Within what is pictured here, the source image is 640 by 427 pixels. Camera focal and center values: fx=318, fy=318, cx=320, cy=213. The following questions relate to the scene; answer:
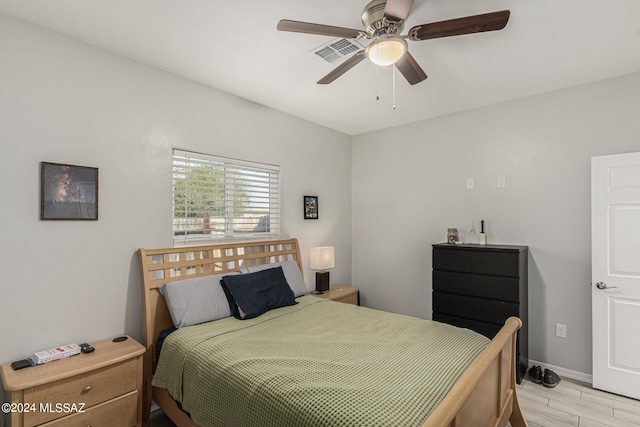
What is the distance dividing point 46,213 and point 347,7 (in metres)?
2.30

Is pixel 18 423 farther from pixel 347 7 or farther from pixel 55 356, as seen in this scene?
pixel 347 7

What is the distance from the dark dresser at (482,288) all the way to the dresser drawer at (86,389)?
279cm

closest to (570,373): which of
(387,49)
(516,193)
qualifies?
(516,193)

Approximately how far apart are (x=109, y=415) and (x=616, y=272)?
3.98 m

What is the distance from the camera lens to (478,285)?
3080mm

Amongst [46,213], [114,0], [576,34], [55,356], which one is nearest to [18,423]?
[55,356]

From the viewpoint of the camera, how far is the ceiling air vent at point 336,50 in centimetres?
220

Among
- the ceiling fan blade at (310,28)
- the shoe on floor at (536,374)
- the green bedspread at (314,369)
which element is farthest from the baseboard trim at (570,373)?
the ceiling fan blade at (310,28)

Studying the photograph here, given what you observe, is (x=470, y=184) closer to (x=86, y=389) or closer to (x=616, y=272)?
(x=616, y=272)

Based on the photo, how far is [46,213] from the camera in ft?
6.81

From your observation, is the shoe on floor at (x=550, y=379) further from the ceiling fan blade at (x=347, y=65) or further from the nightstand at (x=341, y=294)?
the ceiling fan blade at (x=347, y=65)

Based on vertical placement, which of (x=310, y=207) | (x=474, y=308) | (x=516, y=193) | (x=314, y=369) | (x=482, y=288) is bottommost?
(x=474, y=308)

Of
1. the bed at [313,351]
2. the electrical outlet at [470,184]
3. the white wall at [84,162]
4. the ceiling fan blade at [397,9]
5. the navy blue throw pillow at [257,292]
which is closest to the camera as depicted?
the bed at [313,351]

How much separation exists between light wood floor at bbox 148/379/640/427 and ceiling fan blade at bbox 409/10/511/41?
2.67 m
